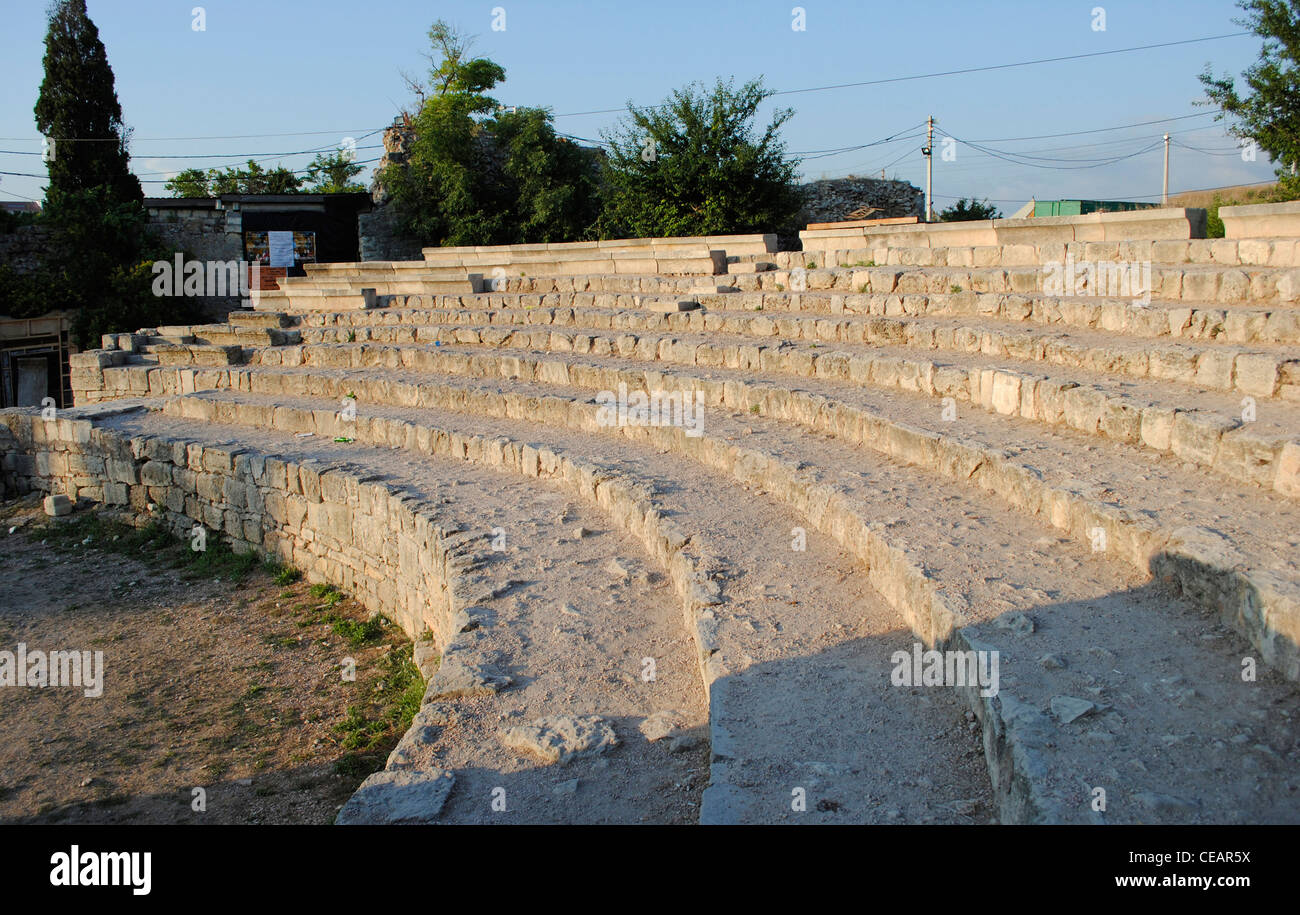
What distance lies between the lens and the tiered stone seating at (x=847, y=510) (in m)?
3.01

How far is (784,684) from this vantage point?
3754 millimetres

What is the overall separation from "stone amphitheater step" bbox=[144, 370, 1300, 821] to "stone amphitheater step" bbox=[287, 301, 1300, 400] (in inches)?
74.4

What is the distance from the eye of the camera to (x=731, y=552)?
17.3 feet

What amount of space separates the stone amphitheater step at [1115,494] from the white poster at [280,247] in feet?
59.9

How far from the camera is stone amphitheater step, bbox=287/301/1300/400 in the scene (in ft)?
18.9

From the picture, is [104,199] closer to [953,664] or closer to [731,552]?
[731,552]

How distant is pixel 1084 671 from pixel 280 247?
23625 mm

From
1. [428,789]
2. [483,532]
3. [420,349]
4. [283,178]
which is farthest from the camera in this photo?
[283,178]

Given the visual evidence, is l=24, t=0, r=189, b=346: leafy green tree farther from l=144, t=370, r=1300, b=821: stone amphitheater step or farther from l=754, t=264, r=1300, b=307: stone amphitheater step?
l=144, t=370, r=1300, b=821: stone amphitheater step
